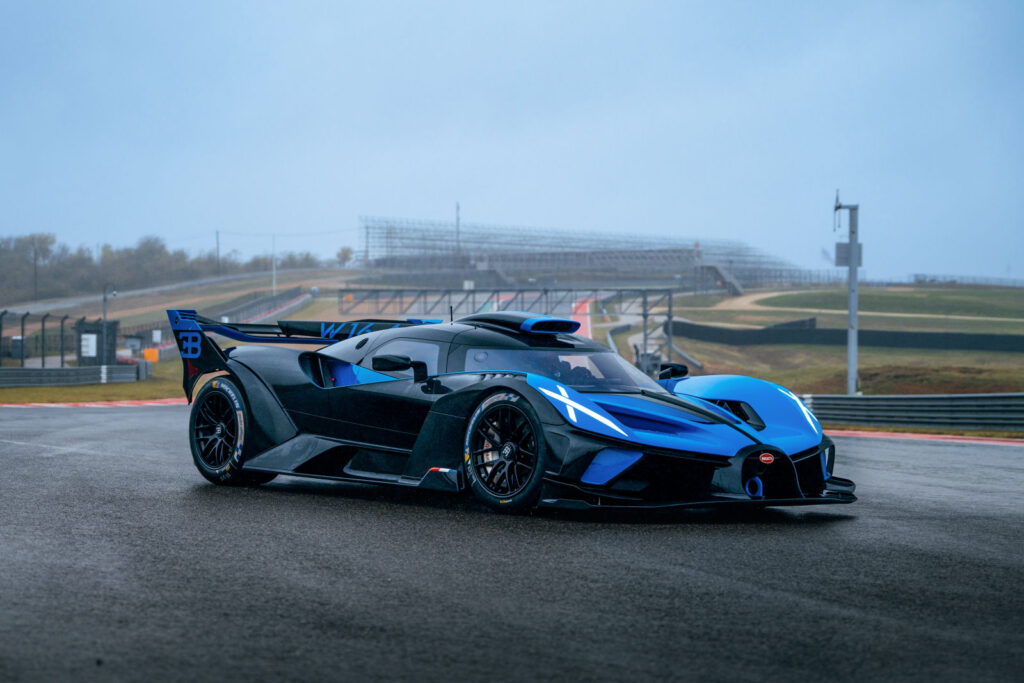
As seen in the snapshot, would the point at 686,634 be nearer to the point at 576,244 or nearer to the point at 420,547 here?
the point at 420,547

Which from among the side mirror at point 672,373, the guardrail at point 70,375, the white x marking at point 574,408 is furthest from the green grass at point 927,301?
the white x marking at point 574,408

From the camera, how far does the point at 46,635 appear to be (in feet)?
11.7

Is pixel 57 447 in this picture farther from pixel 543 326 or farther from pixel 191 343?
pixel 543 326

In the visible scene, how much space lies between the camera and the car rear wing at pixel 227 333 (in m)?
Answer: 8.37

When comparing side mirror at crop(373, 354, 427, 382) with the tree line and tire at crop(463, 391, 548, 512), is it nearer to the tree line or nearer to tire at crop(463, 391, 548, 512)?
tire at crop(463, 391, 548, 512)

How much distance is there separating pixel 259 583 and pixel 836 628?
90.3 inches

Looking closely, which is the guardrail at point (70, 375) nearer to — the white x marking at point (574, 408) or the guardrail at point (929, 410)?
the guardrail at point (929, 410)

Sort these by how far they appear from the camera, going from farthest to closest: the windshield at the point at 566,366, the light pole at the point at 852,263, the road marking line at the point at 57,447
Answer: the light pole at the point at 852,263
the road marking line at the point at 57,447
the windshield at the point at 566,366

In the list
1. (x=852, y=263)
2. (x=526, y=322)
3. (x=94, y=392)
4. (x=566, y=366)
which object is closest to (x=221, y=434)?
(x=526, y=322)

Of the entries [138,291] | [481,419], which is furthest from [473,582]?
[138,291]

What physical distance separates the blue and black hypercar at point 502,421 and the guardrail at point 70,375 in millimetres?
24842

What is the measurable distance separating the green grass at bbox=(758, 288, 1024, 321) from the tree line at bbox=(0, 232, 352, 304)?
53331 mm

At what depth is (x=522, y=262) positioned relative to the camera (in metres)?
114

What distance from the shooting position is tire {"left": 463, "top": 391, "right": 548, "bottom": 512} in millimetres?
6031
